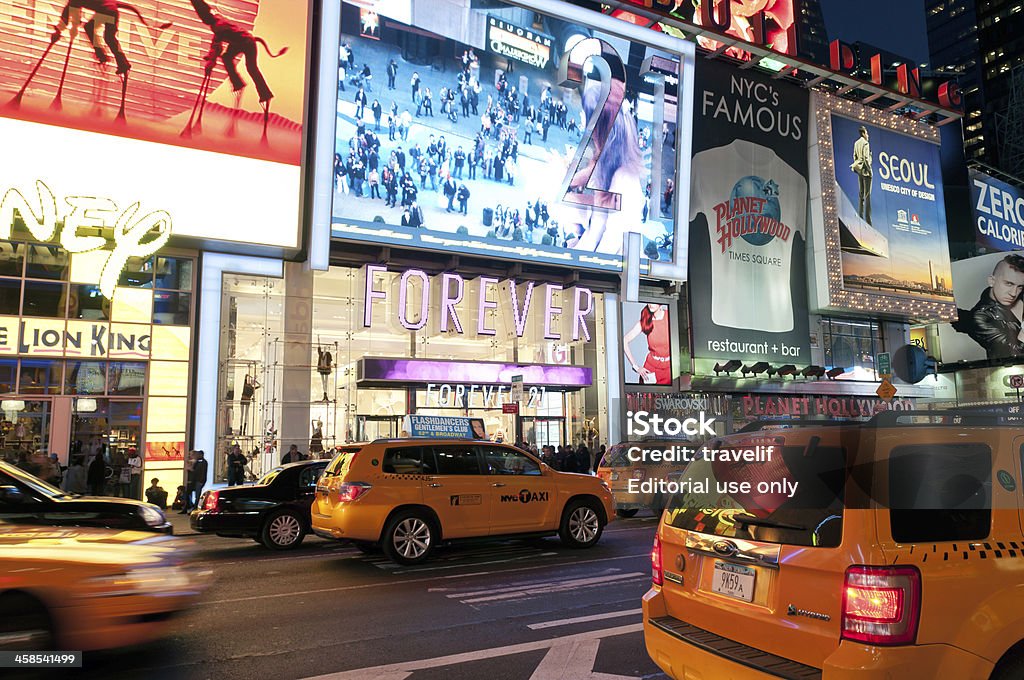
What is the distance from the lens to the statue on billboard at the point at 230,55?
68.8 feet

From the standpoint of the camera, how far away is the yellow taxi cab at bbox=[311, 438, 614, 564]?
9969mm

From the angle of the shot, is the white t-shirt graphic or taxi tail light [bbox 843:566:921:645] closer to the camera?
taxi tail light [bbox 843:566:921:645]

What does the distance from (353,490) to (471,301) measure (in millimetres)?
17608

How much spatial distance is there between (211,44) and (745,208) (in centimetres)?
2488

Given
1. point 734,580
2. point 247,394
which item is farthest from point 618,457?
point 247,394

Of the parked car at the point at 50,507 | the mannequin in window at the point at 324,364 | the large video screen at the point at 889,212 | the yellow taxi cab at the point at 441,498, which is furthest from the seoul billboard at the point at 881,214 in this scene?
the parked car at the point at 50,507

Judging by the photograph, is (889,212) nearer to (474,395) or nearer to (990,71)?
(474,395)

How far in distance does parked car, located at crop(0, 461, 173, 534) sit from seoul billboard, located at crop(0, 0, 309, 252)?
14147mm

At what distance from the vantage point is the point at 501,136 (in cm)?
2592

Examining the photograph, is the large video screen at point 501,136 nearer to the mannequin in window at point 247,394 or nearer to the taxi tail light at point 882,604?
the mannequin in window at point 247,394

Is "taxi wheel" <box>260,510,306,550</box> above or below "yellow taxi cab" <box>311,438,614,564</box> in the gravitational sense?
below

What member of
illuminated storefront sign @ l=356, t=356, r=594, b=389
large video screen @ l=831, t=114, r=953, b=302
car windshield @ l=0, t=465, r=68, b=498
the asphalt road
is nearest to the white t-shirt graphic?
large video screen @ l=831, t=114, r=953, b=302

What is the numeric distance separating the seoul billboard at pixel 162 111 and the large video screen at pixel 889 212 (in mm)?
29117

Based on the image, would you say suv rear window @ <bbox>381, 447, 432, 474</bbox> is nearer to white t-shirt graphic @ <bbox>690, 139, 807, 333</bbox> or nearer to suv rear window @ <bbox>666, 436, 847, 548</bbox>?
suv rear window @ <bbox>666, 436, 847, 548</bbox>
